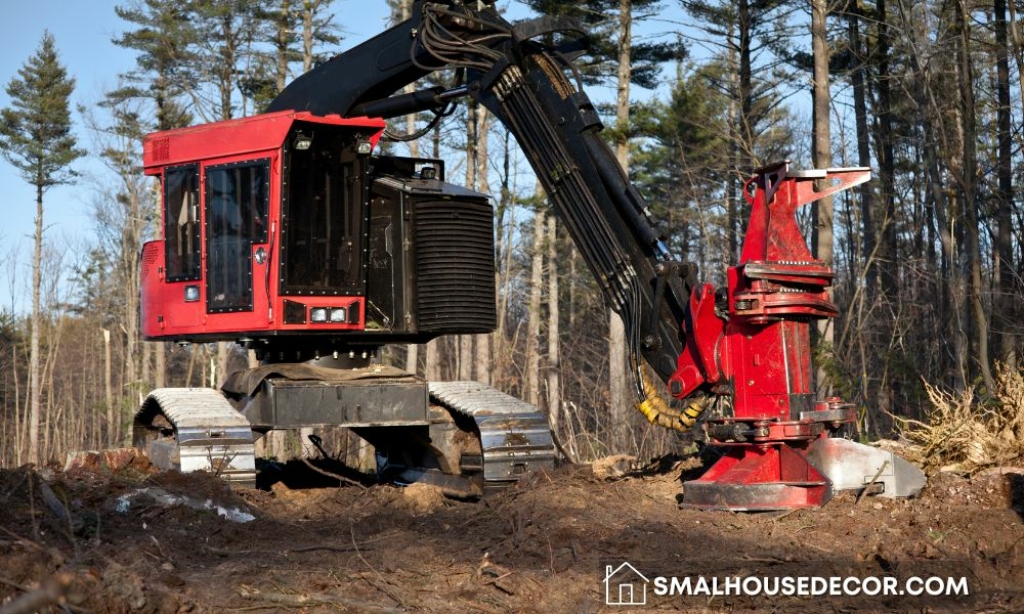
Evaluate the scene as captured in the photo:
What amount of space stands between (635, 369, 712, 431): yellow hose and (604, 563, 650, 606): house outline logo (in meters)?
1.99

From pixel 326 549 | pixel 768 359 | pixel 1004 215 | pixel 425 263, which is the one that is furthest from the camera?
pixel 1004 215

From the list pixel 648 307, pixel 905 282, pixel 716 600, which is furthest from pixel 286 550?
pixel 905 282

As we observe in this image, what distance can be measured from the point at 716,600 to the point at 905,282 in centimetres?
2726

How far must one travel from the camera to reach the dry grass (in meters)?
8.12

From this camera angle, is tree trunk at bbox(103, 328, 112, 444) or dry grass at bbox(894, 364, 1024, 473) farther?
tree trunk at bbox(103, 328, 112, 444)

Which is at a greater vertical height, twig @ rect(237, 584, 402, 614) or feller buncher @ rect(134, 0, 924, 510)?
feller buncher @ rect(134, 0, 924, 510)

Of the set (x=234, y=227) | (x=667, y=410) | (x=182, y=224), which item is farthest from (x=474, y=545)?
(x=182, y=224)

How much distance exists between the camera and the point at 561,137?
8766 millimetres

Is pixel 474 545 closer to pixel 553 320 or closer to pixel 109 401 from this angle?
pixel 553 320

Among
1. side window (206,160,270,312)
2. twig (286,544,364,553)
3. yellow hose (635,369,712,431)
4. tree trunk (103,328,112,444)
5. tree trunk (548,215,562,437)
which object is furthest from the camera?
tree trunk (103,328,112,444)

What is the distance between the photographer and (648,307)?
833 centimetres

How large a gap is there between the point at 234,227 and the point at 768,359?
191 inches

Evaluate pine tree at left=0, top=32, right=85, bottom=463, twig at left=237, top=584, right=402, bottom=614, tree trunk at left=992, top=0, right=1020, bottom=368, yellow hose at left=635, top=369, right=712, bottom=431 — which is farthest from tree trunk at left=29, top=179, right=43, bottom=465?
twig at left=237, top=584, right=402, bottom=614

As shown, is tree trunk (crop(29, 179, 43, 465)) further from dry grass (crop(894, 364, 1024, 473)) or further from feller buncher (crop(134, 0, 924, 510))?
dry grass (crop(894, 364, 1024, 473))
